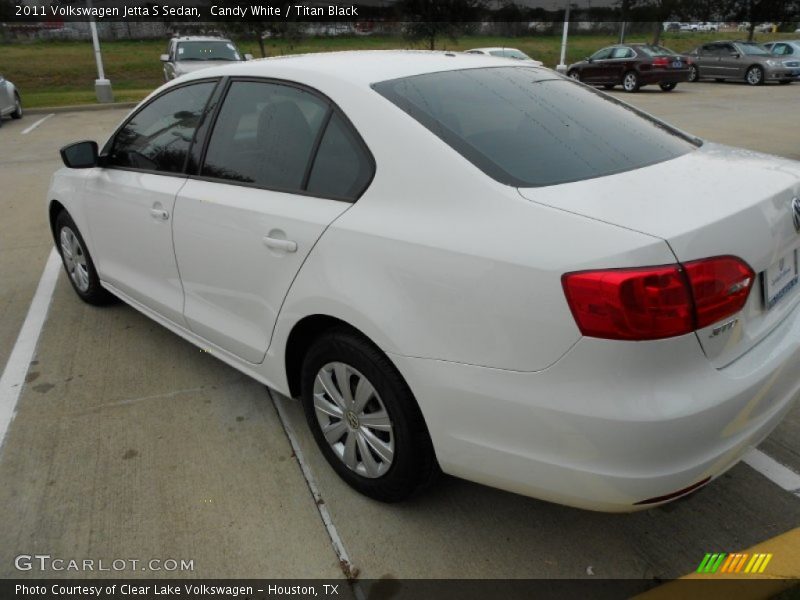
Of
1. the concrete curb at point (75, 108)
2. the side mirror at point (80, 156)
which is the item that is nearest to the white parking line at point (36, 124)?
the concrete curb at point (75, 108)

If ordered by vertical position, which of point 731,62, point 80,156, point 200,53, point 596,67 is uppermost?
point 200,53

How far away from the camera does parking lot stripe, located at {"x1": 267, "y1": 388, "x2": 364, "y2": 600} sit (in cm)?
221

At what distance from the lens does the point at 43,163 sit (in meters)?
9.58

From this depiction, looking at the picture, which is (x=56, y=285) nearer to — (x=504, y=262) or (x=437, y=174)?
(x=437, y=174)

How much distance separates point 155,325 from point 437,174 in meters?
2.77

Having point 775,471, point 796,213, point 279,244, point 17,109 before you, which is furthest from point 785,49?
point 279,244

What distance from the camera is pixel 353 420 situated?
239cm

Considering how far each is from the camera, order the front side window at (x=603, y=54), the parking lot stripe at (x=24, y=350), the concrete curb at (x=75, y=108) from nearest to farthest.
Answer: the parking lot stripe at (x=24, y=350)
the concrete curb at (x=75, y=108)
the front side window at (x=603, y=54)

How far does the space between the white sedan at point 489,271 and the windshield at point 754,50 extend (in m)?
23.2

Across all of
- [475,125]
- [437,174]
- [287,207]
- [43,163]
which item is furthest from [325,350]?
[43,163]

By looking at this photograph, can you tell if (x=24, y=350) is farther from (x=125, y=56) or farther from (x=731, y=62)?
(x=125, y=56)

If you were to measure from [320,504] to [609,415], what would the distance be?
1.31m

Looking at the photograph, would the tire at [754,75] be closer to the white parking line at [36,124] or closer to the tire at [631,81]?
the tire at [631,81]

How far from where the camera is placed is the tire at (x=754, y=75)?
70.5 ft
